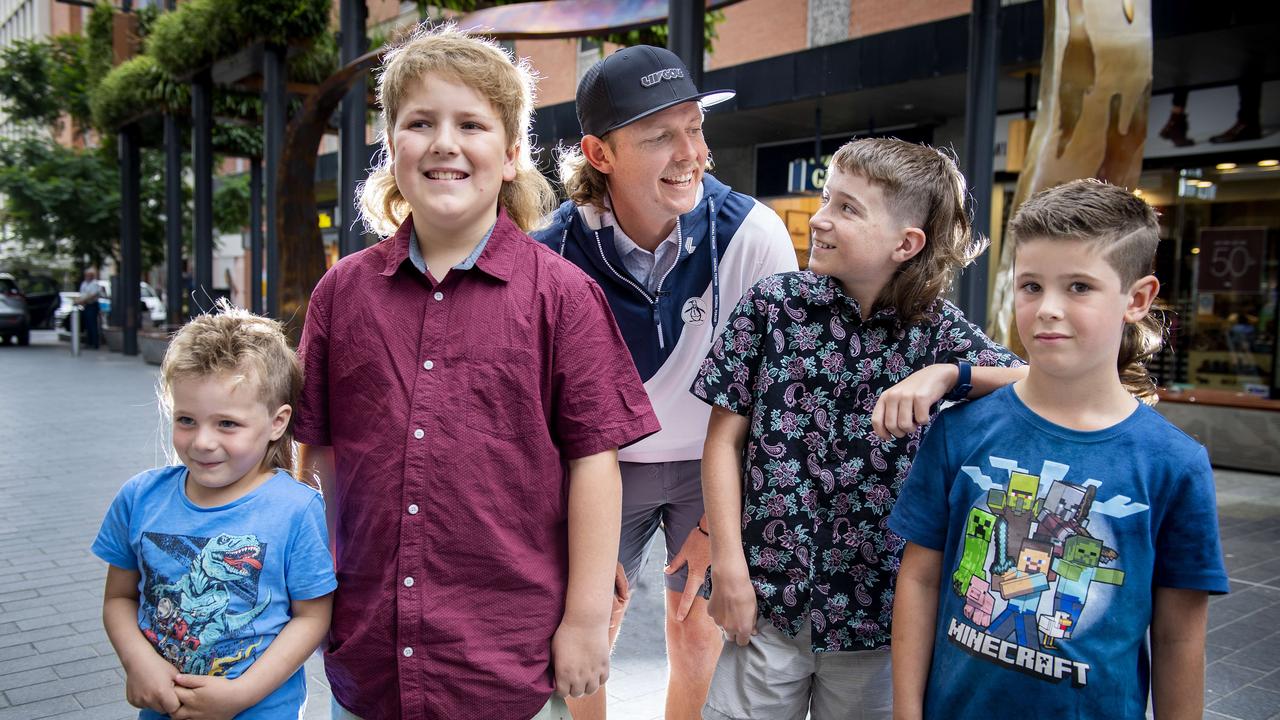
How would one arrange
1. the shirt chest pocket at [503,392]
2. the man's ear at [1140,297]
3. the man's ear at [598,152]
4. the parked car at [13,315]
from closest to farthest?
the man's ear at [1140,297]
the shirt chest pocket at [503,392]
the man's ear at [598,152]
the parked car at [13,315]

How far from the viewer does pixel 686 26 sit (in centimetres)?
580

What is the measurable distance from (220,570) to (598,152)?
4.94ft

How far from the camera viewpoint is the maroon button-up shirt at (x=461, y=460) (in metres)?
1.89

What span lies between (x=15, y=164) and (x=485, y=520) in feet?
89.9

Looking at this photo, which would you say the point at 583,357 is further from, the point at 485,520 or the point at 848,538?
the point at 848,538

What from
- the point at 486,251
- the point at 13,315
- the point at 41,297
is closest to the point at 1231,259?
the point at 486,251

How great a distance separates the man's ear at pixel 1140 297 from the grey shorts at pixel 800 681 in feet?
2.96

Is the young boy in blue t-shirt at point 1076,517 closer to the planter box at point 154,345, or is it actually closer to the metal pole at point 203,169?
the metal pole at point 203,169

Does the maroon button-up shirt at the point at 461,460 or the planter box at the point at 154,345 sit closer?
the maroon button-up shirt at the point at 461,460

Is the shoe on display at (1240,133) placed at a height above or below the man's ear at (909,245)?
above

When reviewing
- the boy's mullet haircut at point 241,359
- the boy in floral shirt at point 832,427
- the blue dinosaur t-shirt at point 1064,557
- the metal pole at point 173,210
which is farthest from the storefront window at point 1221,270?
the metal pole at point 173,210

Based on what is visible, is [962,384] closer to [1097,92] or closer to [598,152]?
[598,152]

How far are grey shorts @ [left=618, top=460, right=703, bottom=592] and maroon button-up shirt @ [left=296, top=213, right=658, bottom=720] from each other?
0.84m

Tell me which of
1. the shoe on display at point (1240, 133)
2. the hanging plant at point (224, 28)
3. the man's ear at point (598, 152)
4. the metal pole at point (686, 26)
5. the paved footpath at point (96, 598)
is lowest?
the paved footpath at point (96, 598)
